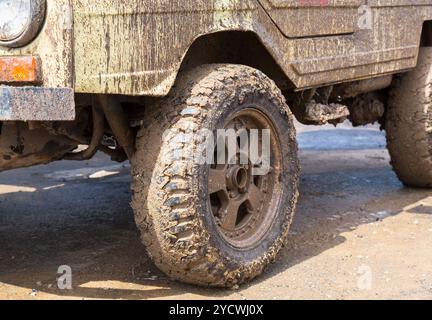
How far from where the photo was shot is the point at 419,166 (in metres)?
5.85

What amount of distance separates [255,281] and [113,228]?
1.35 meters

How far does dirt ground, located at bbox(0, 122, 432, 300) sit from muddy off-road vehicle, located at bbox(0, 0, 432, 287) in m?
0.27

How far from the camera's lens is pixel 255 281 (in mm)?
3963

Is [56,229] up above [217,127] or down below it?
below

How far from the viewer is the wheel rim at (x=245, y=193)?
3.87 metres

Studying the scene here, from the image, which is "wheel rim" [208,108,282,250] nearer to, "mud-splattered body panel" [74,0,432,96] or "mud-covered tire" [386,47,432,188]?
"mud-splattered body panel" [74,0,432,96]

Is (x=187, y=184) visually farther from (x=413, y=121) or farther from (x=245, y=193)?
(x=413, y=121)

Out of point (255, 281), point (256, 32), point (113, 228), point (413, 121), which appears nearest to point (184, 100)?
point (256, 32)

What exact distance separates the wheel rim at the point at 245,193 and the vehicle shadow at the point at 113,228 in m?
0.25

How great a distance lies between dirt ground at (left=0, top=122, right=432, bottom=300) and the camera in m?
3.84

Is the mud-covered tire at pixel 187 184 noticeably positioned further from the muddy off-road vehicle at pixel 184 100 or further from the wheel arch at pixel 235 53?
the wheel arch at pixel 235 53

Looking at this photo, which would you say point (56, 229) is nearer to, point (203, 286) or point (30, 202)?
point (30, 202)
